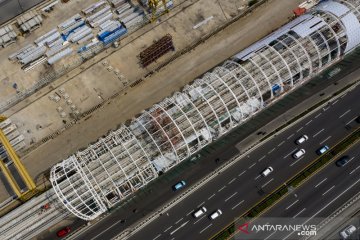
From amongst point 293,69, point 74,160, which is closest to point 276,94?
point 293,69

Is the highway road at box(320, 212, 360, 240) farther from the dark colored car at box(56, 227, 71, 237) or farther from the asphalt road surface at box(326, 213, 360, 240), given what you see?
the dark colored car at box(56, 227, 71, 237)

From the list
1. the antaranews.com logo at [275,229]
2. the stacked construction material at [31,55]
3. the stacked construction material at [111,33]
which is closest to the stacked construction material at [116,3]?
the stacked construction material at [111,33]

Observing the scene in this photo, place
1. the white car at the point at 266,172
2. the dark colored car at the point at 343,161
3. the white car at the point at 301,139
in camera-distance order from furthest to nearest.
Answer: the white car at the point at 301,139
the dark colored car at the point at 343,161
the white car at the point at 266,172

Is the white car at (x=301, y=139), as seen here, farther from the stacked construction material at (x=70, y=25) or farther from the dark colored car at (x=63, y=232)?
the stacked construction material at (x=70, y=25)

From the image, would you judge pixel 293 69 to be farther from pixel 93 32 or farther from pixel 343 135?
pixel 93 32

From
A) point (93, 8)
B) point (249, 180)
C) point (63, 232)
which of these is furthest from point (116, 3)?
point (63, 232)

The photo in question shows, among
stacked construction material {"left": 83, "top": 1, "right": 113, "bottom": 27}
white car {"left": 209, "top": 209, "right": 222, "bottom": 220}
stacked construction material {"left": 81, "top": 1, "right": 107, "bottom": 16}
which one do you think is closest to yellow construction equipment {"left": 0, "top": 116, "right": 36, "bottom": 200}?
stacked construction material {"left": 83, "top": 1, "right": 113, "bottom": 27}

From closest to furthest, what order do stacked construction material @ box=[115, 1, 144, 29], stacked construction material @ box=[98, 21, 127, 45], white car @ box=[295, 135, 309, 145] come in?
white car @ box=[295, 135, 309, 145]
stacked construction material @ box=[98, 21, 127, 45]
stacked construction material @ box=[115, 1, 144, 29]
